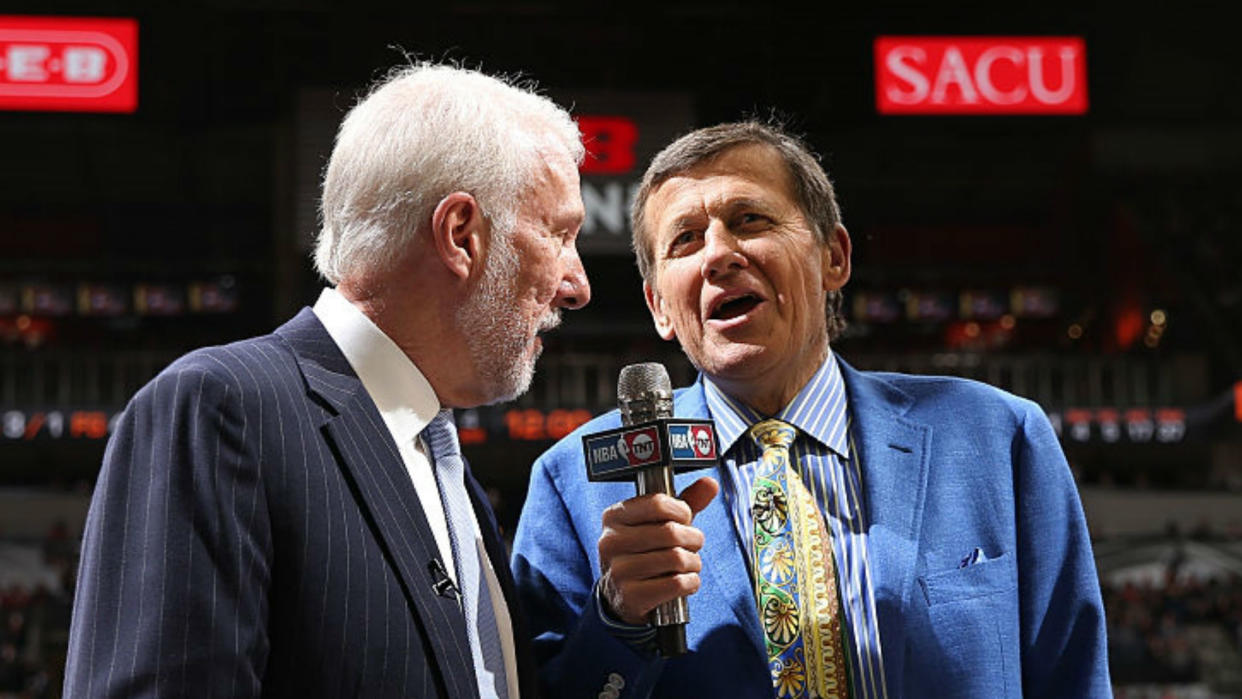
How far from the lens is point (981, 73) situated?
918cm

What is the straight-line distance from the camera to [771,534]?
161cm

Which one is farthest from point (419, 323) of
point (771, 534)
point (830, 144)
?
point (830, 144)

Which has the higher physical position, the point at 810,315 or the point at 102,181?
the point at 102,181

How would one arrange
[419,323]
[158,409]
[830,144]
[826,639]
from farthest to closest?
1. [830,144]
2. [826,639]
3. [419,323]
4. [158,409]

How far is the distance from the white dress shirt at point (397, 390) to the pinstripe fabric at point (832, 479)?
17.1 inches

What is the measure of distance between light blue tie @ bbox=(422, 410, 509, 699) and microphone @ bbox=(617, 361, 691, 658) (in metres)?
0.18

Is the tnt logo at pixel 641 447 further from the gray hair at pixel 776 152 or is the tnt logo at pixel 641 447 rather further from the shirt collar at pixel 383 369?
the gray hair at pixel 776 152

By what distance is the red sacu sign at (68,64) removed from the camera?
27.5 feet

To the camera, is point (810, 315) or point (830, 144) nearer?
point (810, 315)

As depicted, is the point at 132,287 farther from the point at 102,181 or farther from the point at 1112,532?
the point at 1112,532

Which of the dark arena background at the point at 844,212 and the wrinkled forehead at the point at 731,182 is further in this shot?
the dark arena background at the point at 844,212

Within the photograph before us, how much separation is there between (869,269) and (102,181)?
1026 centimetres

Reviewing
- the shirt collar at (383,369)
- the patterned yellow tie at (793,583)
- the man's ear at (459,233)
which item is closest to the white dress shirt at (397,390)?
the shirt collar at (383,369)

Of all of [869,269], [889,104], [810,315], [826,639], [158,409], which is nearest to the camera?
[158,409]
